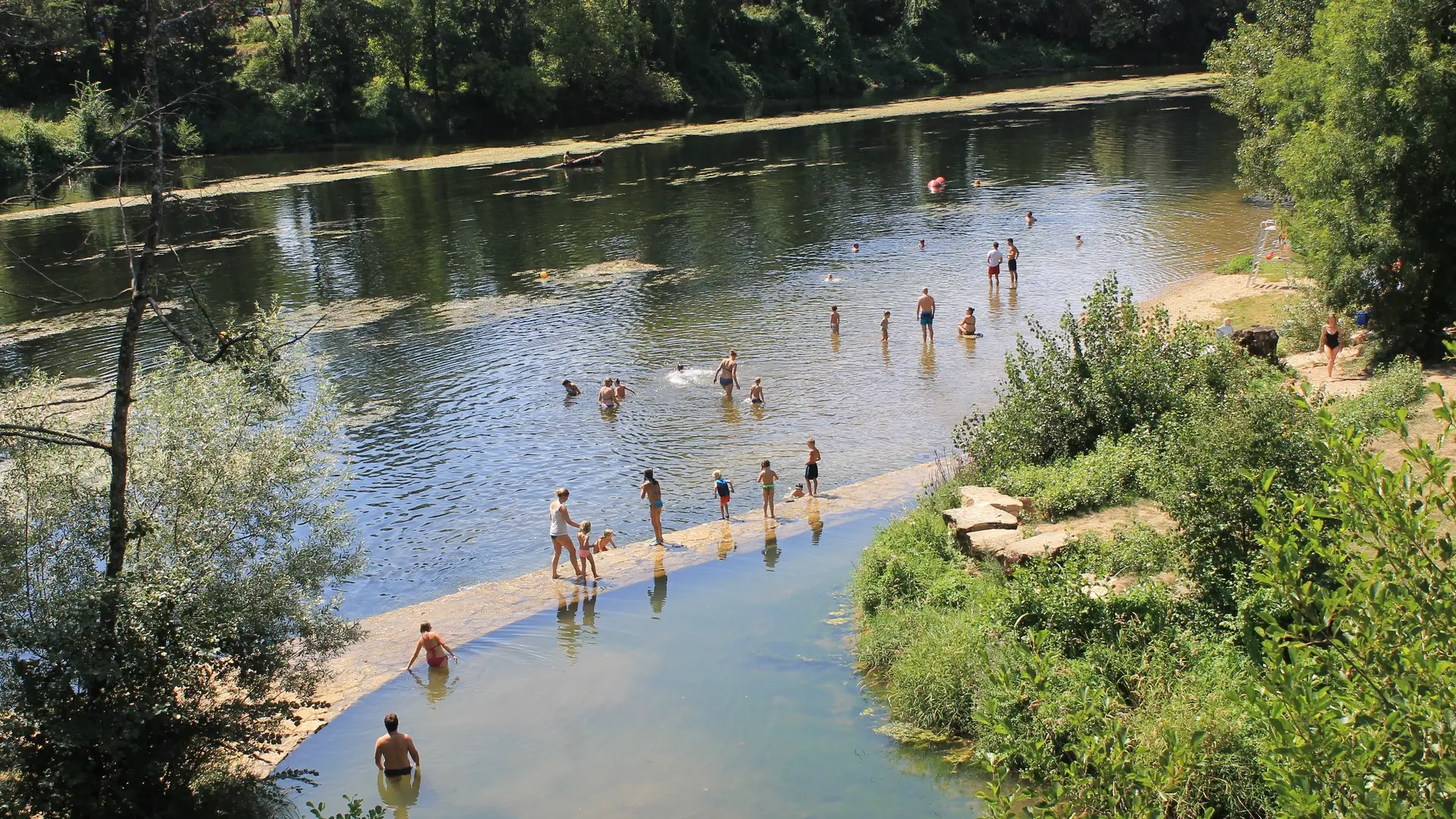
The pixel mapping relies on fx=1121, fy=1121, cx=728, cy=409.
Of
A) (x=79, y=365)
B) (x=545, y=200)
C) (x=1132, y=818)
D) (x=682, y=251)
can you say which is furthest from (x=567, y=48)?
(x=1132, y=818)

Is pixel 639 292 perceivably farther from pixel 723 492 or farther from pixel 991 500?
pixel 991 500

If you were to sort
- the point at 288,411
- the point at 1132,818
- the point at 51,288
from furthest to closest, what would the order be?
the point at 51,288
the point at 288,411
the point at 1132,818

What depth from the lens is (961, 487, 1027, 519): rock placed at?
57.3 ft

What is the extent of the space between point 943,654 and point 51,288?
42.5 metres

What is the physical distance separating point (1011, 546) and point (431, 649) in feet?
27.7

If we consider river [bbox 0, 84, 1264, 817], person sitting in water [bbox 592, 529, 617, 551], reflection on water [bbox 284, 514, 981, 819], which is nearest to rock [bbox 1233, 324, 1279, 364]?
river [bbox 0, 84, 1264, 817]

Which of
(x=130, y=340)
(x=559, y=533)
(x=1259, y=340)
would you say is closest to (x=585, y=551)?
(x=559, y=533)

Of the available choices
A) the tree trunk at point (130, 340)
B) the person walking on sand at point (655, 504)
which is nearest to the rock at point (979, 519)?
the person walking on sand at point (655, 504)

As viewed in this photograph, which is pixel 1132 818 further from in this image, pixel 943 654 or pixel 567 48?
pixel 567 48

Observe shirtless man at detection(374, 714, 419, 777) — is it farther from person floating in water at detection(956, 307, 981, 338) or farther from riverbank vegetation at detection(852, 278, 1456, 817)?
person floating in water at detection(956, 307, 981, 338)

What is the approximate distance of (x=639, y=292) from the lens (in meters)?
39.2

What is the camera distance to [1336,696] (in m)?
6.61

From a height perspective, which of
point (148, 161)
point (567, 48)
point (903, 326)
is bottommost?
point (903, 326)

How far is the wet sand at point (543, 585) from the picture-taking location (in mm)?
16375
